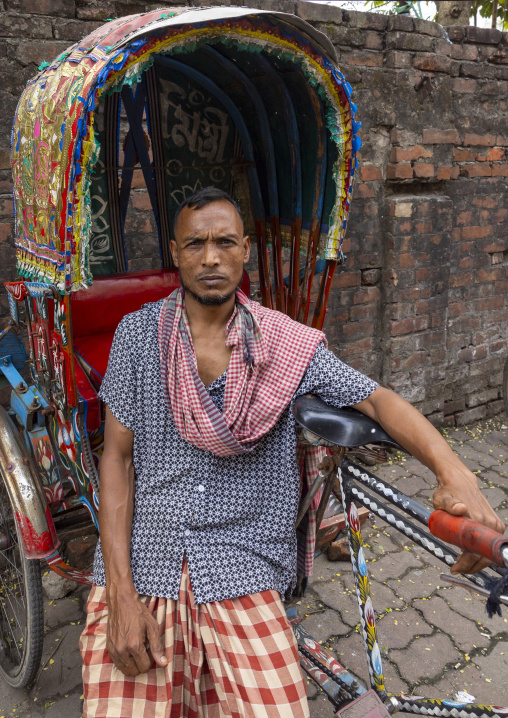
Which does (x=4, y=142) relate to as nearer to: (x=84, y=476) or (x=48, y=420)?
(x=48, y=420)

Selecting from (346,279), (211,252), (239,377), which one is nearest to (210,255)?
(211,252)

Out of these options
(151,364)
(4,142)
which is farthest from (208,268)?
(4,142)

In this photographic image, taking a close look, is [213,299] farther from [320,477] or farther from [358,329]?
[358,329]

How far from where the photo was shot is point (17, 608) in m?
2.15

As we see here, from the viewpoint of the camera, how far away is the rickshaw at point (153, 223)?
1.42 metres

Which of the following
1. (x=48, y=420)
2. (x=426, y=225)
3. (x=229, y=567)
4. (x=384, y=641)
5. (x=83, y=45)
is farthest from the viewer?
(x=426, y=225)

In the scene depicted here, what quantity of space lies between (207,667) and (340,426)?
0.73 m

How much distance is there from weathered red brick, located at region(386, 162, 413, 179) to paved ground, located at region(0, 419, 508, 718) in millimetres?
2038

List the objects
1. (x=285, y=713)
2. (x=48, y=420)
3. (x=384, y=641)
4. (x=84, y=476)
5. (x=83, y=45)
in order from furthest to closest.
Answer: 1. (x=384, y=641)
2. (x=48, y=420)
3. (x=84, y=476)
4. (x=83, y=45)
5. (x=285, y=713)

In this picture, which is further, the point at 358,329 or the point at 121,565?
the point at 358,329

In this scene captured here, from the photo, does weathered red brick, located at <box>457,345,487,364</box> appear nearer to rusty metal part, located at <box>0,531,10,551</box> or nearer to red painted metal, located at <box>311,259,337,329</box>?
red painted metal, located at <box>311,259,337,329</box>

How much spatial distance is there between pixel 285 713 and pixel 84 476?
892mm

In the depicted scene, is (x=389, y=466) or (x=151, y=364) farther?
(x=389, y=466)

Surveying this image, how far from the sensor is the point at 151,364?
153 cm
